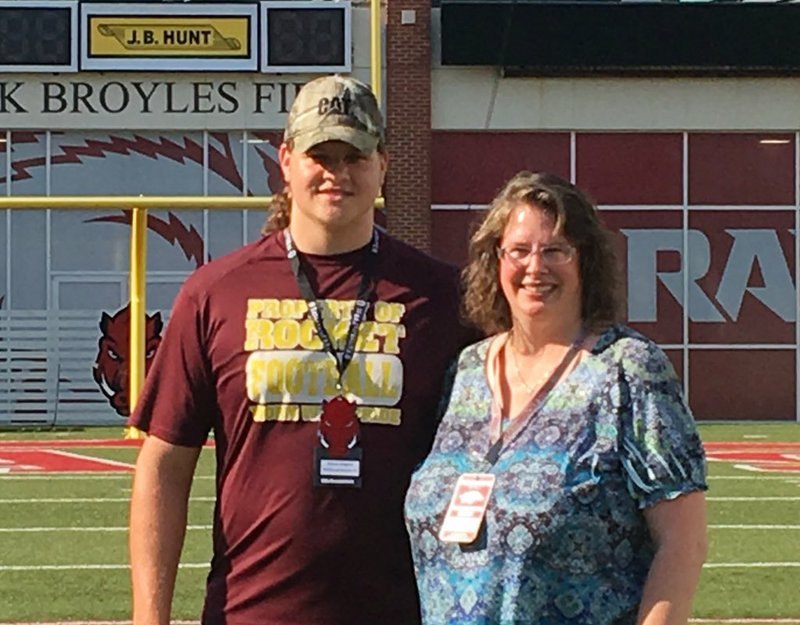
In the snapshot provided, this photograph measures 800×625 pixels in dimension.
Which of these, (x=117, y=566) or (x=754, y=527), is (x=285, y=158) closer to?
(x=117, y=566)

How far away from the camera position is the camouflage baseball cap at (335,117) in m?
3.86

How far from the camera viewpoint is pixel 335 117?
386 centimetres

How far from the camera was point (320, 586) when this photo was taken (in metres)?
3.77

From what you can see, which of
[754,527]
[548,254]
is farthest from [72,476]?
[548,254]

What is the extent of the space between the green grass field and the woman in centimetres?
534

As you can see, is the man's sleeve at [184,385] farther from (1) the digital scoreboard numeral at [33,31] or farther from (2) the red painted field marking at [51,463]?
(1) the digital scoreboard numeral at [33,31]

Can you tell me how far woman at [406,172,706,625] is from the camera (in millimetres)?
3445

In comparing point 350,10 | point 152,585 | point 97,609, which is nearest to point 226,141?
point 350,10

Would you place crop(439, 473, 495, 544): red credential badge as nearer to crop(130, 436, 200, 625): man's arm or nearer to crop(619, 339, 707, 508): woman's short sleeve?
crop(619, 339, 707, 508): woman's short sleeve

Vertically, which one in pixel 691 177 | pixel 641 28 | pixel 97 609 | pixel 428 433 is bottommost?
pixel 97 609

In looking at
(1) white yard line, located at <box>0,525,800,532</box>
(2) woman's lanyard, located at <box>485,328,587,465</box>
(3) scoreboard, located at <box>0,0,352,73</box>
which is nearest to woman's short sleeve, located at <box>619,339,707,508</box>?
(2) woman's lanyard, located at <box>485,328,587,465</box>

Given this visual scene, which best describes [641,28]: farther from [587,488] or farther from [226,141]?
[587,488]

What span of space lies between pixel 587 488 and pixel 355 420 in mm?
550

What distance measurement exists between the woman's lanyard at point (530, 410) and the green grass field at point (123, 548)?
5.37 metres
